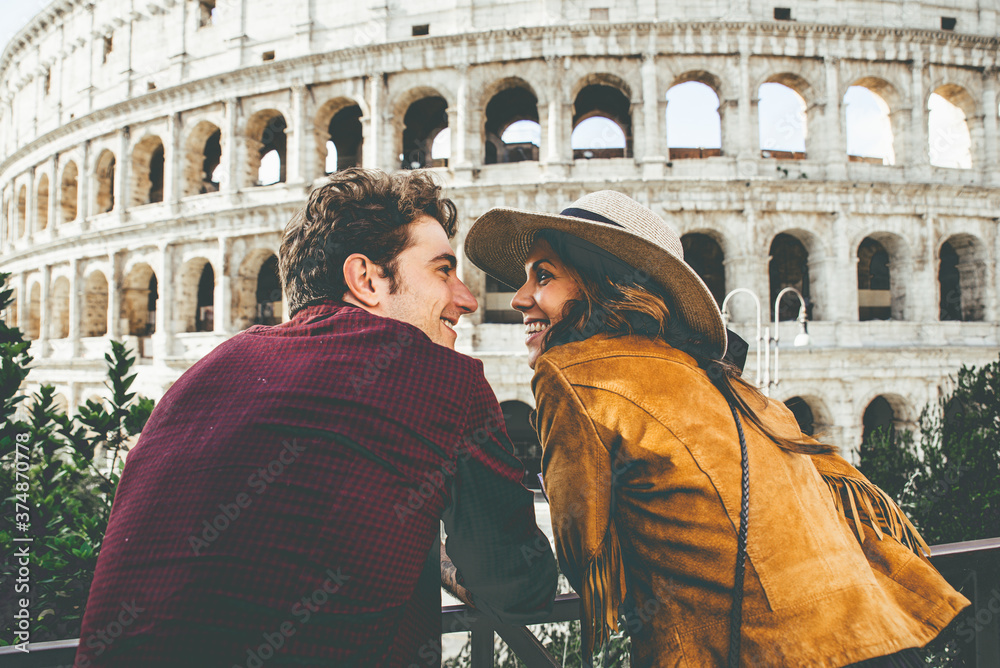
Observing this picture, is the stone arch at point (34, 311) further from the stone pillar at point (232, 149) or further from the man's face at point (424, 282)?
the man's face at point (424, 282)

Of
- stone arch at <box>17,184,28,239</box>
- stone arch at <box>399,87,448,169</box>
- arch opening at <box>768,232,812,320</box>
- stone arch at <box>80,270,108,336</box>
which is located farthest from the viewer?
stone arch at <box>17,184,28,239</box>

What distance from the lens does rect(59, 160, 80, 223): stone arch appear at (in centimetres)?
1787

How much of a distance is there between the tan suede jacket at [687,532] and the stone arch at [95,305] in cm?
2037

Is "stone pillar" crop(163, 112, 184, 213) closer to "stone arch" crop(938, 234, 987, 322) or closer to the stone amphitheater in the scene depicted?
the stone amphitheater

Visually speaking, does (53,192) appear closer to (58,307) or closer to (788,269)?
(58,307)

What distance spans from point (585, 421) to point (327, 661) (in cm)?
78

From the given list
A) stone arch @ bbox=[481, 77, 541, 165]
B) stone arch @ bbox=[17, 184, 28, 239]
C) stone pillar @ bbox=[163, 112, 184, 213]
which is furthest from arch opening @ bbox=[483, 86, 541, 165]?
stone arch @ bbox=[17, 184, 28, 239]

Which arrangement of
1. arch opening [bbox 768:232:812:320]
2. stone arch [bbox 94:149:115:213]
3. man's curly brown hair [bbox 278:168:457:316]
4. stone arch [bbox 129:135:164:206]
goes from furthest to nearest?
stone arch [bbox 94:149:115:213] < stone arch [bbox 129:135:164:206] < arch opening [bbox 768:232:812:320] < man's curly brown hair [bbox 278:168:457:316]

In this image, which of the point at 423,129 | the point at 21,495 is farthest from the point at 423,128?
the point at 21,495

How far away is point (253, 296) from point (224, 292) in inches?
30.3

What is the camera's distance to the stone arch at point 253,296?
14.0m

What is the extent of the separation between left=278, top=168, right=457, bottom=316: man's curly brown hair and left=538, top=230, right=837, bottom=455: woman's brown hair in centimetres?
50

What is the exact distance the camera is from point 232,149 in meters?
14.2

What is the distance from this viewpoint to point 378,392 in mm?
1145
